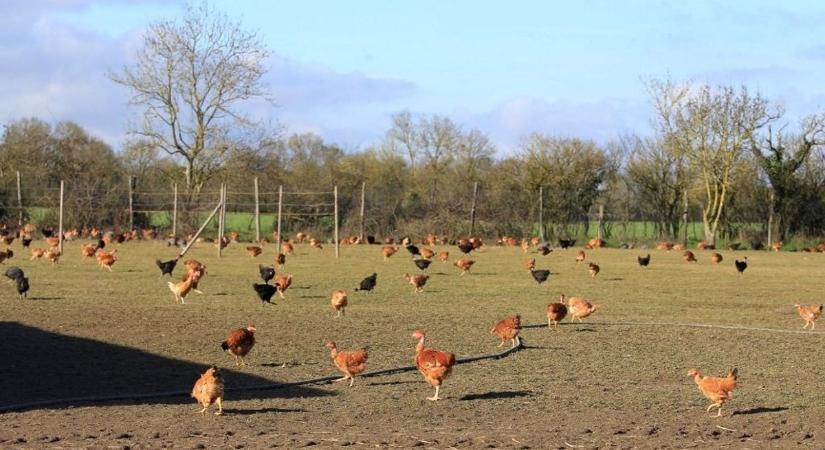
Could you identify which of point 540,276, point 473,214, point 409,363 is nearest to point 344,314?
point 409,363

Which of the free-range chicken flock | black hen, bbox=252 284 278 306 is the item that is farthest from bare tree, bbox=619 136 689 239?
black hen, bbox=252 284 278 306

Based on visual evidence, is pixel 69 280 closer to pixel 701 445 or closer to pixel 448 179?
pixel 701 445

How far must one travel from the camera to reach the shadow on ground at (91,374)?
33.5 feet

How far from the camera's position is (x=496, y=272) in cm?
2711

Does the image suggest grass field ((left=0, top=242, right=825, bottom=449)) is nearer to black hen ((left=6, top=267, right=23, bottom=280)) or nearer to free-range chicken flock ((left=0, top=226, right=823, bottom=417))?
free-range chicken flock ((left=0, top=226, right=823, bottom=417))

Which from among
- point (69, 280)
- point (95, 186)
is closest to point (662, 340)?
point (69, 280)

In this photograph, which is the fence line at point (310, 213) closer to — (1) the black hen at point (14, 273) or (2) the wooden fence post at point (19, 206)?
(2) the wooden fence post at point (19, 206)

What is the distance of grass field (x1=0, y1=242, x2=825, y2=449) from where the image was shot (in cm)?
854

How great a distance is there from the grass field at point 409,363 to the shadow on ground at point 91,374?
3 cm

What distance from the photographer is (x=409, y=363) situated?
12.3 metres

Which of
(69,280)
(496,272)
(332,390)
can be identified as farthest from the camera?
(496,272)

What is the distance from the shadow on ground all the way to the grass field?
35mm

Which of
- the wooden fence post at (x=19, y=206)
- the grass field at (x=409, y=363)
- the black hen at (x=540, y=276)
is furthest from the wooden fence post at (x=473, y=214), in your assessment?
the black hen at (x=540, y=276)

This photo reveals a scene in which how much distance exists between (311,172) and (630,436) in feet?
167
